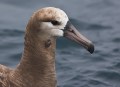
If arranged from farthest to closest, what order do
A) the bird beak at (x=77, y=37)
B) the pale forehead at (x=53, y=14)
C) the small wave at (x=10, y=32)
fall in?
the small wave at (x=10, y=32) < the bird beak at (x=77, y=37) < the pale forehead at (x=53, y=14)

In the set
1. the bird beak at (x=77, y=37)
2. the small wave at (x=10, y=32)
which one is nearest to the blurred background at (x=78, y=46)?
the small wave at (x=10, y=32)

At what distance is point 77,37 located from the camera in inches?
276

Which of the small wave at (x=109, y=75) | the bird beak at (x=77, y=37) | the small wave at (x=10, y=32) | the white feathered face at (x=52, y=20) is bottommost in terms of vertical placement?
the small wave at (x=109, y=75)

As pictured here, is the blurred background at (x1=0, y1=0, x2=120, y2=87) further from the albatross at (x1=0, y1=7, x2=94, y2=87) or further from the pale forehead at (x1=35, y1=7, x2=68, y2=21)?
the pale forehead at (x1=35, y1=7, x2=68, y2=21)

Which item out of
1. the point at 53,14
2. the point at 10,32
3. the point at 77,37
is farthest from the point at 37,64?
the point at 10,32

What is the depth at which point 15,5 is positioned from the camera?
1191 cm

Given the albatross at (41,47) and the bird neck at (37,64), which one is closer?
the albatross at (41,47)

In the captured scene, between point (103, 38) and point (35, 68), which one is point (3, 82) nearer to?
point (35, 68)

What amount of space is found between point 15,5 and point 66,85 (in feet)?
9.94

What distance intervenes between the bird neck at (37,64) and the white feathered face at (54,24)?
0.43ft

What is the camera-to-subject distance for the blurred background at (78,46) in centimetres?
977

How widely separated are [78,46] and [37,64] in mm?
3473

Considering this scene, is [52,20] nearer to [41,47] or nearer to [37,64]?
[41,47]

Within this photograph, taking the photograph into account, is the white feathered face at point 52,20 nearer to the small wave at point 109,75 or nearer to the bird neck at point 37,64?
the bird neck at point 37,64
